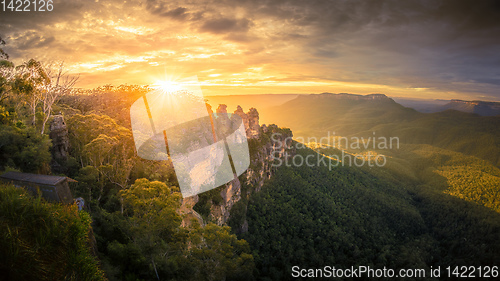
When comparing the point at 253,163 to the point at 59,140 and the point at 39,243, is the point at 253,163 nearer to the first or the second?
the point at 59,140

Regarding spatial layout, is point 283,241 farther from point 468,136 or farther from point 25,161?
point 468,136

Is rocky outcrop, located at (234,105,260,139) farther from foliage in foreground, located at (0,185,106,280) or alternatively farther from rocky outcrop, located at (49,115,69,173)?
foliage in foreground, located at (0,185,106,280)

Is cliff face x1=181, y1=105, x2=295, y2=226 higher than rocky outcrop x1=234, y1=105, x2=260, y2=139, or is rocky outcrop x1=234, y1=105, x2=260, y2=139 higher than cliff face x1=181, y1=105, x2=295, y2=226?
rocky outcrop x1=234, y1=105, x2=260, y2=139

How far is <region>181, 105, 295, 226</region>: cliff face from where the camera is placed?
3482 centimetres

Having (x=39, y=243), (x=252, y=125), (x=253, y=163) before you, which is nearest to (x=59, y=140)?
(x=39, y=243)

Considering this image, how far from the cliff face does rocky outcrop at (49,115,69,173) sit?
15765 mm

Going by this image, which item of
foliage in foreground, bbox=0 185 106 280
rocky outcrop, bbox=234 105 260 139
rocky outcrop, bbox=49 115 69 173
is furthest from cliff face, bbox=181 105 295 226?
rocky outcrop, bbox=49 115 69 173

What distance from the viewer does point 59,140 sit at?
24688 mm

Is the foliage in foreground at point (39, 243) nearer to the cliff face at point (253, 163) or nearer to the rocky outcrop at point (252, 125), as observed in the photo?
the cliff face at point (253, 163)

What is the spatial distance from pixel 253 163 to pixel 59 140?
39.1 meters

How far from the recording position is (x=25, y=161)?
61.9ft

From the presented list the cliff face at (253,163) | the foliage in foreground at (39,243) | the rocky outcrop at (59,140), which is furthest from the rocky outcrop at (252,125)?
the foliage in foreground at (39,243)

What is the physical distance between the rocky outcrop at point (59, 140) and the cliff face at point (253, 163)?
1576cm

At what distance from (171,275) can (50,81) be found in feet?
94.6
